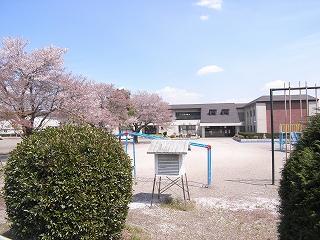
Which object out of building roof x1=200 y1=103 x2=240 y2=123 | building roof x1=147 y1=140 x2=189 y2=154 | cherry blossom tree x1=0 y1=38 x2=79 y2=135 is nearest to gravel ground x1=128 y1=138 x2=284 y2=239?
building roof x1=147 y1=140 x2=189 y2=154

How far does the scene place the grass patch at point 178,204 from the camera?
8.22 metres

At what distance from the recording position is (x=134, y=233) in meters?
5.92

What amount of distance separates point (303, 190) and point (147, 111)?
1877 inches

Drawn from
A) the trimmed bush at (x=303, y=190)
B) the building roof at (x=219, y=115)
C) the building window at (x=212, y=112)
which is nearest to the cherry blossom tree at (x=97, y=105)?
the trimmed bush at (x=303, y=190)

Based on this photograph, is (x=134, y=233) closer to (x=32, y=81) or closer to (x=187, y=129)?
(x=32, y=81)

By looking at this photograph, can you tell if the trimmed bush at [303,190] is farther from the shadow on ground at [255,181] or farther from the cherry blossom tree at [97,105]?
the cherry blossom tree at [97,105]

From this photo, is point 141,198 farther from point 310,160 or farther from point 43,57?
point 43,57

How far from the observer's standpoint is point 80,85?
27.9 metres

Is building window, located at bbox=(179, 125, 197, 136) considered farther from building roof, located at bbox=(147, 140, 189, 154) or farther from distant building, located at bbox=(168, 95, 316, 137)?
building roof, located at bbox=(147, 140, 189, 154)

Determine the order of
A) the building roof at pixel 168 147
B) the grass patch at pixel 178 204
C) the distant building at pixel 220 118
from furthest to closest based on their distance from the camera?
the distant building at pixel 220 118 → the building roof at pixel 168 147 → the grass patch at pixel 178 204

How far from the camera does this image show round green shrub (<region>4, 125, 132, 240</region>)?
456 cm

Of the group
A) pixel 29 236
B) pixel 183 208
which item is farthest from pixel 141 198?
pixel 29 236

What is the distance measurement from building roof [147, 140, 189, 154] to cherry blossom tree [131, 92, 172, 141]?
4049 cm

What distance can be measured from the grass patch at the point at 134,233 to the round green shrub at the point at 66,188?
0.59m
